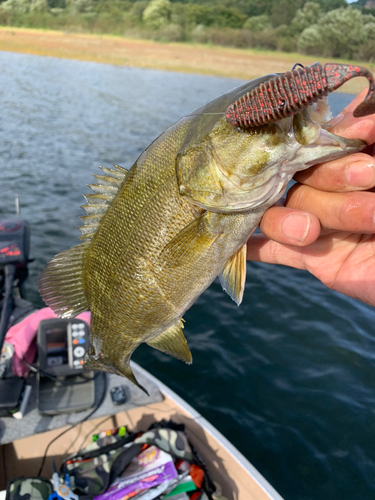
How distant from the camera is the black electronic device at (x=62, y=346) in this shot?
12.9 feet

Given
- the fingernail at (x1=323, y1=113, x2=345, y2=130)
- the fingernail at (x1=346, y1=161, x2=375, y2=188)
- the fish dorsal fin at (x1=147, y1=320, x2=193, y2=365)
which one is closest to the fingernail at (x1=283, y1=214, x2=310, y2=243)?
the fingernail at (x1=346, y1=161, x2=375, y2=188)

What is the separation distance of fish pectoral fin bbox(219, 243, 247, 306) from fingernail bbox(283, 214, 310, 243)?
240mm

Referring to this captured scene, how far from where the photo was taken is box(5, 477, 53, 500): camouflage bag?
111 inches

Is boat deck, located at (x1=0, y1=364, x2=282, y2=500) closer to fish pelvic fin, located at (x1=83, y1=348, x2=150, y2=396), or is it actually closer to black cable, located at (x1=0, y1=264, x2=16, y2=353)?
black cable, located at (x1=0, y1=264, x2=16, y2=353)

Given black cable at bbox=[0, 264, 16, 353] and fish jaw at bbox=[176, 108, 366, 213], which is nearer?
fish jaw at bbox=[176, 108, 366, 213]

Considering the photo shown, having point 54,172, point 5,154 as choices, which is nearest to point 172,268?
point 54,172

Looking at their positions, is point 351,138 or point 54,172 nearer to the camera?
point 351,138

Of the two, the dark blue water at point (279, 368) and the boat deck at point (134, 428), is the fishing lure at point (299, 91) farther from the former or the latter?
the dark blue water at point (279, 368)

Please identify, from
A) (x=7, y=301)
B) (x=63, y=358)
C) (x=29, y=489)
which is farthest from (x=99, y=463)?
(x=7, y=301)

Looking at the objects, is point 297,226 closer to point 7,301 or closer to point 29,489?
point 29,489

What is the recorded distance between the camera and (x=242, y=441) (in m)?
4.88

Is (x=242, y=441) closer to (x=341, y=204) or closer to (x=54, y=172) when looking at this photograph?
(x=341, y=204)

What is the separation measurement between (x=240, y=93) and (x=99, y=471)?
3.47 meters

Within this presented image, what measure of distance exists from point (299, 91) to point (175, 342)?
4.55 ft
